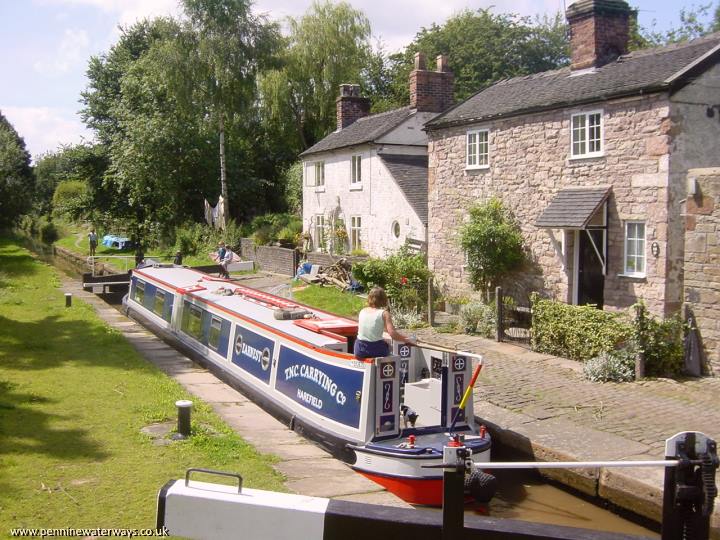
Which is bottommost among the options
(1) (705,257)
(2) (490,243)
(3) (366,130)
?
(1) (705,257)

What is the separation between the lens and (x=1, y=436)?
22.3 ft

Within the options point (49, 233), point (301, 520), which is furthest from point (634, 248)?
point (49, 233)

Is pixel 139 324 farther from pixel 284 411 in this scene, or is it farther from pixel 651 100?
pixel 651 100

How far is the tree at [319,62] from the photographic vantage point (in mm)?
33594

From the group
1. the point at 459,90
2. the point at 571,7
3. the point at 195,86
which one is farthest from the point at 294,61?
the point at 571,7

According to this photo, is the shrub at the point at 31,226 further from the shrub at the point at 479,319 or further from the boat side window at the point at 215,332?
the shrub at the point at 479,319

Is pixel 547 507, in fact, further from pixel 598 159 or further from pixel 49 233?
pixel 49 233

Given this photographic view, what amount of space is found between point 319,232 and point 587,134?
14.2 meters

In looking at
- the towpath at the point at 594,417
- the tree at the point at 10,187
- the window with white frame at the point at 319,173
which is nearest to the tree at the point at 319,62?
the window with white frame at the point at 319,173

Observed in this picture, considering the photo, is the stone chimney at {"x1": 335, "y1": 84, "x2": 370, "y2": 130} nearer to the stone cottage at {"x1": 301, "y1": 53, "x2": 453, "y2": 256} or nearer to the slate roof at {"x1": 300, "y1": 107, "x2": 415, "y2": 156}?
the slate roof at {"x1": 300, "y1": 107, "x2": 415, "y2": 156}

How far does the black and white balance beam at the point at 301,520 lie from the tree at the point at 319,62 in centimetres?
3062

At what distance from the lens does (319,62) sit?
34062 mm

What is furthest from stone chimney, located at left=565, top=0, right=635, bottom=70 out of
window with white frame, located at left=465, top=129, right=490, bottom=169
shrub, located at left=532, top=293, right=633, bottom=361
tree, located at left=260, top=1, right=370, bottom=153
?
tree, located at left=260, top=1, right=370, bottom=153

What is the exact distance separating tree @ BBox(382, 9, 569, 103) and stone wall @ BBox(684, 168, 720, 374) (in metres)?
30.3
